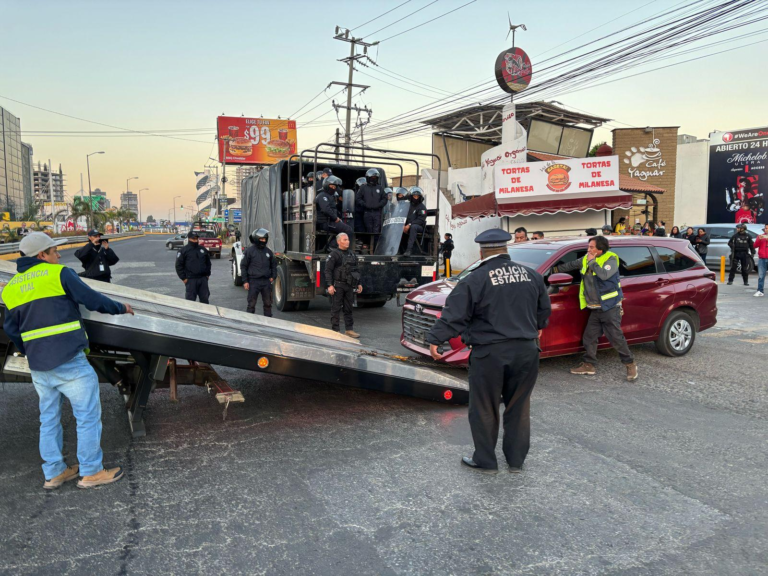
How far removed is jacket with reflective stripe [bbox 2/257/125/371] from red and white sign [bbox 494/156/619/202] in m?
16.1

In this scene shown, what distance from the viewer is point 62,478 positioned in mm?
3648

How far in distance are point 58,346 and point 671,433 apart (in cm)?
491

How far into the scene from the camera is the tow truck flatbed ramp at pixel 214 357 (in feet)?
12.7

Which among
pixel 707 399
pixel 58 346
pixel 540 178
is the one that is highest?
pixel 540 178

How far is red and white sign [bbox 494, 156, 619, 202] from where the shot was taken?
59.5 ft

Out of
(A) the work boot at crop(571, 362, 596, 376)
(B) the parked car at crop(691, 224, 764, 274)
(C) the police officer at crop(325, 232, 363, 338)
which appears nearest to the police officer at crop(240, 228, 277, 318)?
(C) the police officer at crop(325, 232, 363, 338)

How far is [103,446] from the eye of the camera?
4305 millimetres

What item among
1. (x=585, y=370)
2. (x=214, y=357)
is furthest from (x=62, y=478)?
(x=585, y=370)

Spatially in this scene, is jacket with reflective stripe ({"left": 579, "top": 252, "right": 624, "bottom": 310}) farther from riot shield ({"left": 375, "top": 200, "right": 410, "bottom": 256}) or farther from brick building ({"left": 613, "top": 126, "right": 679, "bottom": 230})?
brick building ({"left": 613, "top": 126, "right": 679, "bottom": 230})

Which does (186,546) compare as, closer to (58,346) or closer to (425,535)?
(425,535)

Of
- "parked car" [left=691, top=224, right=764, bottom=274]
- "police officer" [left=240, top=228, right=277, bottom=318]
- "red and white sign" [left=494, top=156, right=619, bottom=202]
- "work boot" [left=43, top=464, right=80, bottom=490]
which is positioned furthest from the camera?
"parked car" [left=691, top=224, right=764, bottom=274]

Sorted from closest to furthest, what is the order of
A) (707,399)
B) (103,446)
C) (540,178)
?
(103,446) → (707,399) → (540,178)

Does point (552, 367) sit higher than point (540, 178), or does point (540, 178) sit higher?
point (540, 178)

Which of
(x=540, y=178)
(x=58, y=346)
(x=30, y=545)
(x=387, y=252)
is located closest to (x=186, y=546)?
(x=30, y=545)
